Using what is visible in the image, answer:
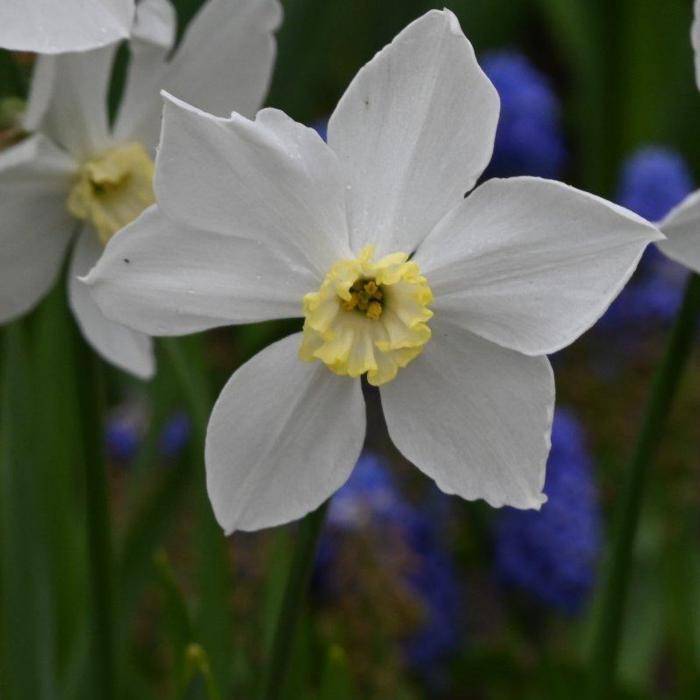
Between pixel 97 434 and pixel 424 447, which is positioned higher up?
pixel 424 447

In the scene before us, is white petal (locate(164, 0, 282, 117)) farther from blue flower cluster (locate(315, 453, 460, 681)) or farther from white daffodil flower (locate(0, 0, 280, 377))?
blue flower cluster (locate(315, 453, 460, 681))

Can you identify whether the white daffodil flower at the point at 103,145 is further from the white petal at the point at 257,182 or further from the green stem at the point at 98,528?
the white petal at the point at 257,182

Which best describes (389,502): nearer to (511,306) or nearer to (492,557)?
(492,557)

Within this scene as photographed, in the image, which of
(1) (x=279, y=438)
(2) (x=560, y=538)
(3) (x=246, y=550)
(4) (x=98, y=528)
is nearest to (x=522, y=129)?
(2) (x=560, y=538)

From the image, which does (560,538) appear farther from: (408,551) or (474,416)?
(474,416)

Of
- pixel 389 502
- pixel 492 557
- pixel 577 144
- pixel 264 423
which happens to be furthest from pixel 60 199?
pixel 577 144

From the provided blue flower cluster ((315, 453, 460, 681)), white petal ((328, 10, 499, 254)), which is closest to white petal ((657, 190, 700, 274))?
white petal ((328, 10, 499, 254))
